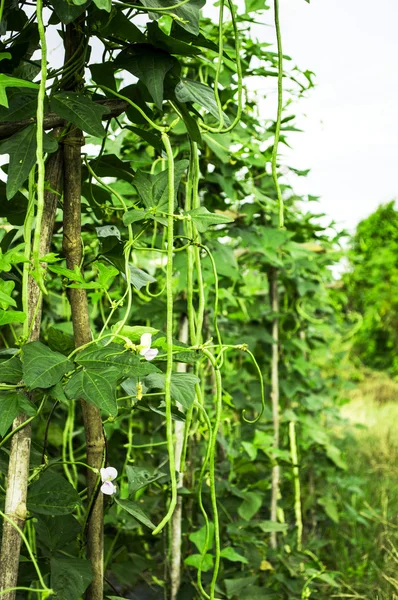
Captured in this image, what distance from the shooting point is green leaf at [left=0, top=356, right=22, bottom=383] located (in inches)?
29.8

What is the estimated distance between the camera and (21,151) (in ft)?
2.56

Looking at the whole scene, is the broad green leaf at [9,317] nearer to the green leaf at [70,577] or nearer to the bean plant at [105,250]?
the bean plant at [105,250]

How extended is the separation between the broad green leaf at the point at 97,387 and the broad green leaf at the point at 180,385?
0.13m

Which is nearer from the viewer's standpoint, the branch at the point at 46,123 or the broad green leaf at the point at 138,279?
the branch at the point at 46,123

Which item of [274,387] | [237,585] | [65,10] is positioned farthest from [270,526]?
[65,10]

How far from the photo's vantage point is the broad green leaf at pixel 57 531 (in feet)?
3.11

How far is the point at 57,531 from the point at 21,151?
56 cm

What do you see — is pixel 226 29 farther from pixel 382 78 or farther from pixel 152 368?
pixel 382 78

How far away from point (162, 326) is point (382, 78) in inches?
267

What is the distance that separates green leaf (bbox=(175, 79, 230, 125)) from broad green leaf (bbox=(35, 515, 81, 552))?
24.8 inches

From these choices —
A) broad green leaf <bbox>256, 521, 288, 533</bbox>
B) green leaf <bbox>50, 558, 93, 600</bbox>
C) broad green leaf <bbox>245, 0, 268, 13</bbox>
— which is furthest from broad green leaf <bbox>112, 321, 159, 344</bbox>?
broad green leaf <bbox>256, 521, 288, 533</bbox>

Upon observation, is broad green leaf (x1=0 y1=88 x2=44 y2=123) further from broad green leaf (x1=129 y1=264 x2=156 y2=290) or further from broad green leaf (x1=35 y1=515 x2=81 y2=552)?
broad green leaf (x1=35 y1=515 x2=81 y2=552)

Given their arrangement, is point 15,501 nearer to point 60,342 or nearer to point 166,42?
point 60,342

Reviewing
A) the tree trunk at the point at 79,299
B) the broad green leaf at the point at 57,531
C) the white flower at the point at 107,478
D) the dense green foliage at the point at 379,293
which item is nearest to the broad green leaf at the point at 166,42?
the tree trunk at the point at 79,299
